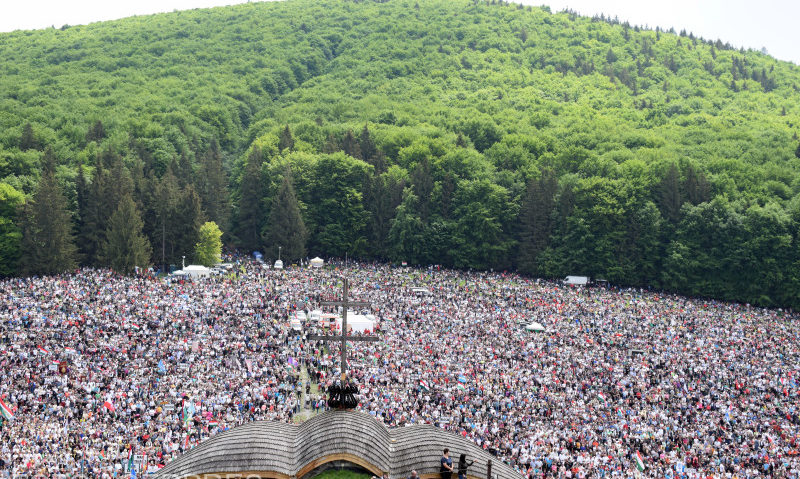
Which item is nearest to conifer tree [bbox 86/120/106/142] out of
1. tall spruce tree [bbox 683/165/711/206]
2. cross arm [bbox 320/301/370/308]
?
tall spruce tree [bbox 683/165/711/206]

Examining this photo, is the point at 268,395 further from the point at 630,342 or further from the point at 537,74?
the point at 537,74

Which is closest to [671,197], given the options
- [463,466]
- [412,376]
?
[412,376]

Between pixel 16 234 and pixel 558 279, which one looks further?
pixel 558 279

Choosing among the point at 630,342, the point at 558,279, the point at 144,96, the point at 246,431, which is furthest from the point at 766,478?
the point at 144,96

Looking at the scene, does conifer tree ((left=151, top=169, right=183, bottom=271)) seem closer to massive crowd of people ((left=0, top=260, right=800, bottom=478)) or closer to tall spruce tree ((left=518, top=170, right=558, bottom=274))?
massive crowd of people ((left=0, top=260, right=800, bottom=478))

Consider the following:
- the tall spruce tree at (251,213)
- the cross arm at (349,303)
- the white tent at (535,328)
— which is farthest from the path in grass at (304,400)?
the tall spruce tree at (251,213)

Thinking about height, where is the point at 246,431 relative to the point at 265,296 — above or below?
above

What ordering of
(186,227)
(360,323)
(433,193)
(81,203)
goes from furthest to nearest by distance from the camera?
(433,193) < (81,203) < (186,227) < (360,323)

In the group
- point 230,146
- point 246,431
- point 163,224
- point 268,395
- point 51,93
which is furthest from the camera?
point 51,93

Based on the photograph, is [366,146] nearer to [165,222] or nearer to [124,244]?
[165,222]
